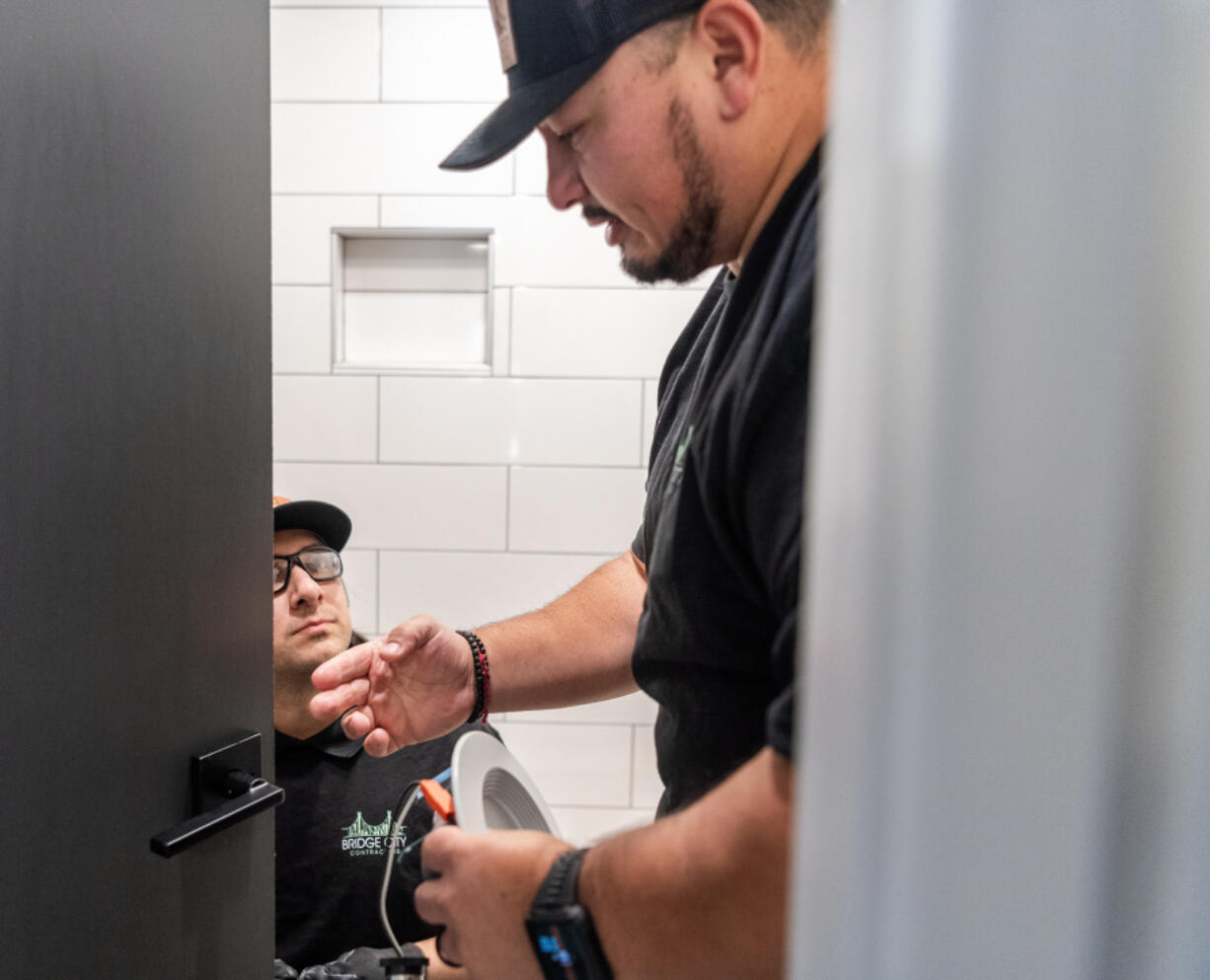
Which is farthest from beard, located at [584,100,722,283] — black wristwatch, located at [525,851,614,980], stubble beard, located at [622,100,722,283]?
black wristwatch, located at [525,851,614,980]

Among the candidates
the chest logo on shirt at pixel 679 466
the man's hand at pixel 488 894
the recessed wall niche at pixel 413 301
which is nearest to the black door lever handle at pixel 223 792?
the man's hand at pixel 488 894

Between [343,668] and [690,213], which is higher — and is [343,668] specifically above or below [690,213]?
below

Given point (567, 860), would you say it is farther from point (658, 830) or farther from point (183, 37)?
point (183, 37)

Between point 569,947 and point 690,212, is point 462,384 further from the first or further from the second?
point 569,947

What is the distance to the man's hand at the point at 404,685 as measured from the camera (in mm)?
849

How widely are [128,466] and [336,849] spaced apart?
3.45ft

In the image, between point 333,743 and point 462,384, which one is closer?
point 333,743

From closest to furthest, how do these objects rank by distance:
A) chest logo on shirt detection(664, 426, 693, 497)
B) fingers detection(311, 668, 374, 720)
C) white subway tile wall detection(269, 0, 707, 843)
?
chest logo on shirt detection(664, 426, 693, 497) < fingers detection(311, 668, 374, 720) < white subway tile wall detection(269, 0, 707, 843)

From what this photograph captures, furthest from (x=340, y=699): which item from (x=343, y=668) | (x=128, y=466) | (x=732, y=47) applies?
(x=732, y=47)

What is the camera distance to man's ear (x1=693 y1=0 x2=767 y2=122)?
0.40 meters

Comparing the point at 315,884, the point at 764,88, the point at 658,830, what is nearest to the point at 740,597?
the point at 658,830

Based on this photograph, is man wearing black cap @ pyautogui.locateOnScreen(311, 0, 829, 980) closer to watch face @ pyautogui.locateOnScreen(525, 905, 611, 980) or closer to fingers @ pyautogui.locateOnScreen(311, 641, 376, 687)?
watch face @ pyautogui.locateOnScreen(525, 905, 611, 980)

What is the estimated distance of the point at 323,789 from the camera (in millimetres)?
1533

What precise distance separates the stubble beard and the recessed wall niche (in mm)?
1582
